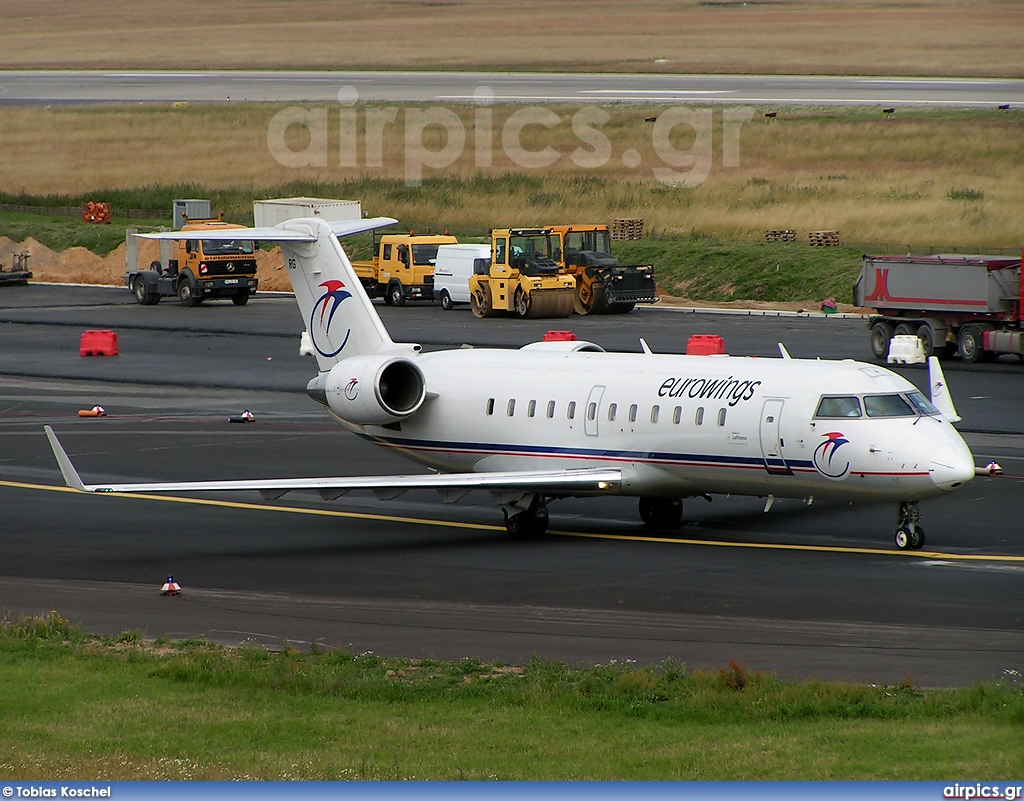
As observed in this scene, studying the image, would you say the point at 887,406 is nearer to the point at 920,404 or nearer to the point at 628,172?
the point at 920,404

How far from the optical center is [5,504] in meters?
29.7

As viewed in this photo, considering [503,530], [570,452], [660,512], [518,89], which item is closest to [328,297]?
[503,530]

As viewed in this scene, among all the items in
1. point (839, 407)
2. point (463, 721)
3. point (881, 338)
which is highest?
point (839, 407)

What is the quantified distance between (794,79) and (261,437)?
333ft

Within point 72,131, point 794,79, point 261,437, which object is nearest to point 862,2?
point 794,79

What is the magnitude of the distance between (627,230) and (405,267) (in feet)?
43.0

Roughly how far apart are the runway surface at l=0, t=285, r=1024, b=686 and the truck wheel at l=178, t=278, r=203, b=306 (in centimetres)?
2735

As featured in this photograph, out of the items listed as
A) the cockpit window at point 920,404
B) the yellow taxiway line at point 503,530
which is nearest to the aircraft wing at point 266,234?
the yellow taxiway line at point 503,530

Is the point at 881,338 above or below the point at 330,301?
below

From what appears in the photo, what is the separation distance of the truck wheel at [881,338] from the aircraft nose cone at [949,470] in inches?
1027

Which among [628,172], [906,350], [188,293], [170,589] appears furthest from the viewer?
[628,172]

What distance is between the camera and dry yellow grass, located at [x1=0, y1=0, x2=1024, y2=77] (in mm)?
144125

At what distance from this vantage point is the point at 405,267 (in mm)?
69312

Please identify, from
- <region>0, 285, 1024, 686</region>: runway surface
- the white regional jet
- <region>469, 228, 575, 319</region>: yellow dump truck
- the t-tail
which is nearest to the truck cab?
<region>469, 228, 575, 319</region>: yellow dump truck
